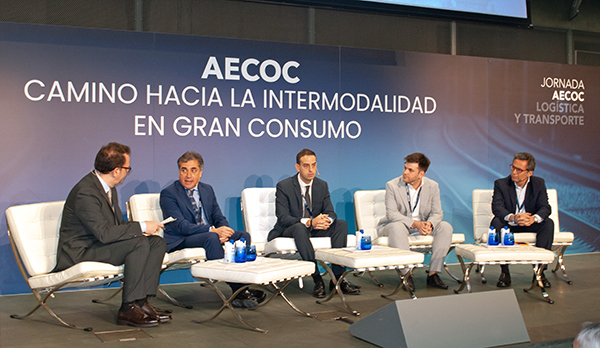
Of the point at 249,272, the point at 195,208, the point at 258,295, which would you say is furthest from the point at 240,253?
the point at 195,208

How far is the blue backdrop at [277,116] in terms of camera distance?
5434mm

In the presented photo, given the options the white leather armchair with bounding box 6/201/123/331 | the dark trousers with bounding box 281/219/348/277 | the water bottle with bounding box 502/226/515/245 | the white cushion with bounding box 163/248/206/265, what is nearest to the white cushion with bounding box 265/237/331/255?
the dark trousers with bounding box 281/219/348/277

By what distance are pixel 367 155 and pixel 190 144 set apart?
2018mm

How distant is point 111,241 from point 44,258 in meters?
0.60

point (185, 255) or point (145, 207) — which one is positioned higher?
point (145, 207)

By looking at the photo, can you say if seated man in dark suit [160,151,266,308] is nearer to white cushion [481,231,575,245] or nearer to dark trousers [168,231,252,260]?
dark trousers [168,231,252,260]

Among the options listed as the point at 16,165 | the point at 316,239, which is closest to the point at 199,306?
the point at 316,239

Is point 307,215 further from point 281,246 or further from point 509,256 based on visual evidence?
point 509,256

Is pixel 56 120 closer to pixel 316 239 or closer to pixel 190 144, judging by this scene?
pixel 190 144

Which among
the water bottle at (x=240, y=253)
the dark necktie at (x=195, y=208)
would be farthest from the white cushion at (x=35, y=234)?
the water bottle at (x=240, y=253)

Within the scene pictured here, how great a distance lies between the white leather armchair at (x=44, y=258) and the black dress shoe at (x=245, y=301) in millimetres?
1012

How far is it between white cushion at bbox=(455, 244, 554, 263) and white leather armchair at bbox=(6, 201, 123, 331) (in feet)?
9.29

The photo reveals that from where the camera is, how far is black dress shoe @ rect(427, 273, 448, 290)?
554 cm

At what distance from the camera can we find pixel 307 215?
5.63 m
